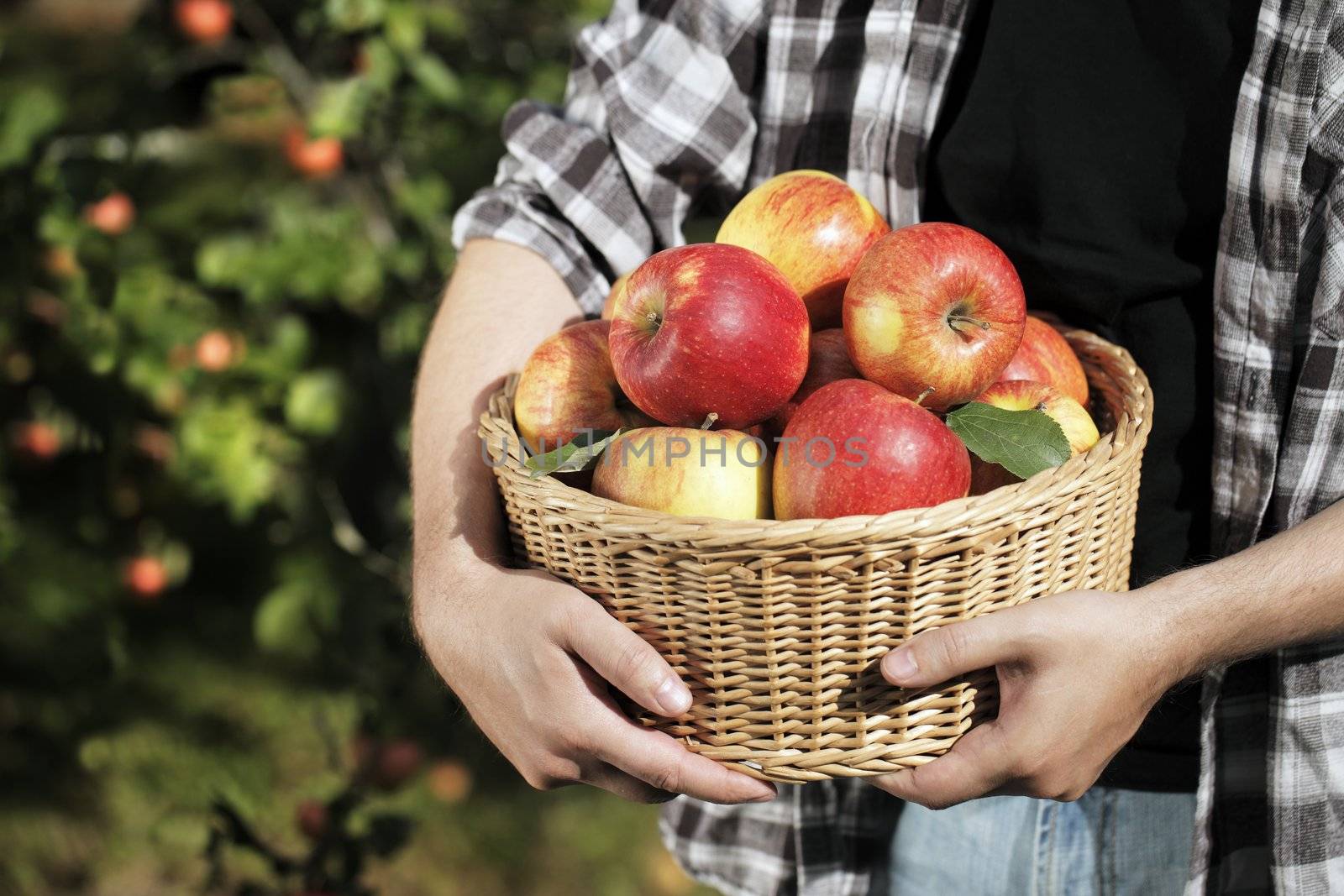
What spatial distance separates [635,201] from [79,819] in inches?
84.2

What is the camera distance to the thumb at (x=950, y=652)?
3.24ft

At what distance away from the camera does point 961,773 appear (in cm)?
105

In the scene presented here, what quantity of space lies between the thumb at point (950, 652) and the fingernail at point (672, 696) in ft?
0.62

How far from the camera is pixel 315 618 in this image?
241 centimetres

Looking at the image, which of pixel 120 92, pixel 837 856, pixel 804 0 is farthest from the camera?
pixel 120 92

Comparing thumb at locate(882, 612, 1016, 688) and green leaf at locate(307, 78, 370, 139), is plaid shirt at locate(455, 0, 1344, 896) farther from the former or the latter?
green leaf at locate(307, 78, 370, 139)

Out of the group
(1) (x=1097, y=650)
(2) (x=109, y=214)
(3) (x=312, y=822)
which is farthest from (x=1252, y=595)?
(2) (x=109, y=214)

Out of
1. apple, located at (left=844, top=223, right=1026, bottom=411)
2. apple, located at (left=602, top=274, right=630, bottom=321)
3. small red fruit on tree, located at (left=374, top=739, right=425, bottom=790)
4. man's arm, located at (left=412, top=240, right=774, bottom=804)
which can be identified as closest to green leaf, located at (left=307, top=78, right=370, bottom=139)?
man's arm, located at (left=412, top=240, right=774, bottom=804)

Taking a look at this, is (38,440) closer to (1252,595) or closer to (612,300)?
(612,300)

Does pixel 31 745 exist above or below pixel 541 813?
above

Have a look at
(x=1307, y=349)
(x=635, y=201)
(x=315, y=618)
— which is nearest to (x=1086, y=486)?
(x=1307, y=349)

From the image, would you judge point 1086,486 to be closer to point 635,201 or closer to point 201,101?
point 635,201

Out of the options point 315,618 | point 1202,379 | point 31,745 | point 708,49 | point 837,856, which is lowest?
point 31,745

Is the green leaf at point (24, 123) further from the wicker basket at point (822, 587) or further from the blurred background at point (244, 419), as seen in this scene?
the wicker basket at point (822, 587)
